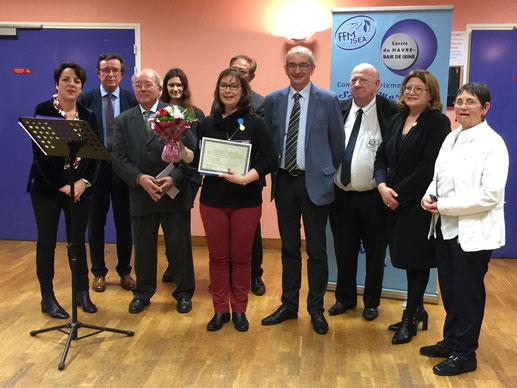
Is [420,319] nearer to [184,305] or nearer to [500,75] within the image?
[184,305]

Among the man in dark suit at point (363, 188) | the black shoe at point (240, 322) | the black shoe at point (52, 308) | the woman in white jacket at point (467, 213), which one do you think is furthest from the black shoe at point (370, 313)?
the black shoe at point (52, 308)

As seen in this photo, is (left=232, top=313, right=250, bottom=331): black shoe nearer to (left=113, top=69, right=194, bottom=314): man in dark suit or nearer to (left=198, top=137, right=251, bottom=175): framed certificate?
(left=113, top=69, right=194, bottom=314): man in dark suit

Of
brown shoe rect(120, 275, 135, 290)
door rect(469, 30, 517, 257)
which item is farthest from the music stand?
door rect(469, 30, 517, 257)

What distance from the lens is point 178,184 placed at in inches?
138

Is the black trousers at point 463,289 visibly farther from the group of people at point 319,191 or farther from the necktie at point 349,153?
the necktie at point 349,153

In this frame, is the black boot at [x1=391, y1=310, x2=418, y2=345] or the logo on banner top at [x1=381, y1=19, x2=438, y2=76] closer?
the black boot at [x1=391, y1=310, x2=418, y2=345]

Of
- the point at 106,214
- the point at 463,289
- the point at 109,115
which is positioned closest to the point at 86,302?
the point at 106,214

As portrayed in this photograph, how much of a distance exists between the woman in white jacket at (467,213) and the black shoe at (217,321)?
4.40ft

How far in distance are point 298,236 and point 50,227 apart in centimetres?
165

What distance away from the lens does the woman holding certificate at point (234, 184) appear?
316cm

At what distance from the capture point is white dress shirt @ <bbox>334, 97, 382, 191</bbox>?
344 cm

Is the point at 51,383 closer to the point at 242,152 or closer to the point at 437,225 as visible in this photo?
the point at 242,152

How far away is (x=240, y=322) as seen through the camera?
135 inches

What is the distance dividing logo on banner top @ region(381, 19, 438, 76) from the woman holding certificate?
1.30 meters
